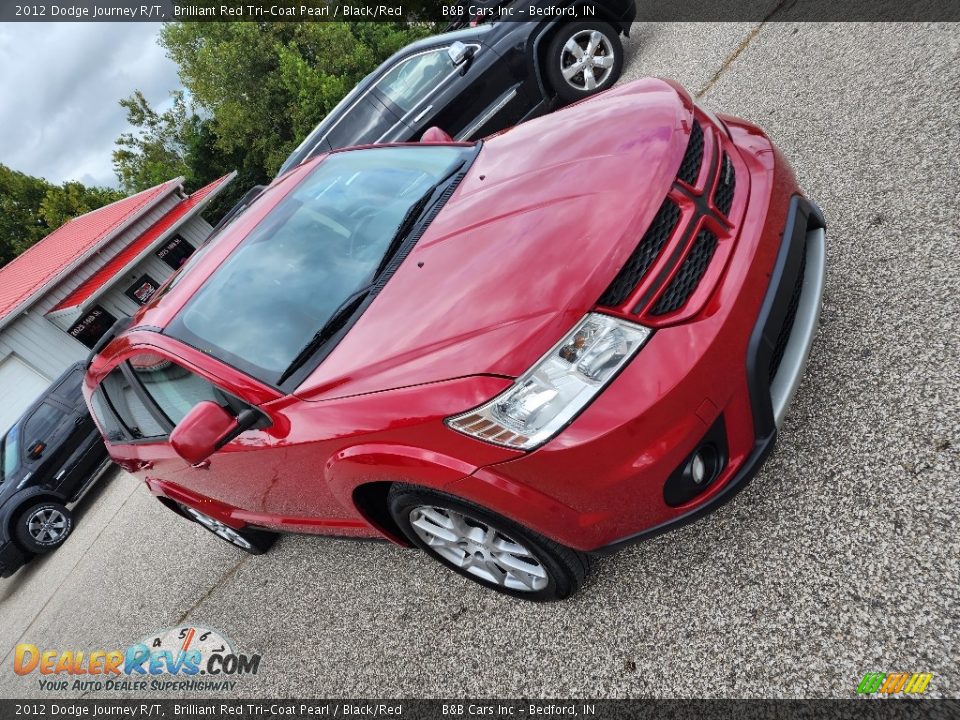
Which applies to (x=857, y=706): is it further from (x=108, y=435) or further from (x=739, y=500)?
(x=108, y=435)

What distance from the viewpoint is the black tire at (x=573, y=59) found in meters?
5.89

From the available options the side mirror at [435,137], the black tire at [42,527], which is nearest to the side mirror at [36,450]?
the black tire at [42,527]

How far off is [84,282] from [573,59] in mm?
15391

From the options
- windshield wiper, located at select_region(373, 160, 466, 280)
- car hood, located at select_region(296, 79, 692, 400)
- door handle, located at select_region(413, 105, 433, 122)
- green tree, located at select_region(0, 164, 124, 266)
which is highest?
green tree, located at select_region(0, 164, 124, 266)

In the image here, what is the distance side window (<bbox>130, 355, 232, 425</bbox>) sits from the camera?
2672mm

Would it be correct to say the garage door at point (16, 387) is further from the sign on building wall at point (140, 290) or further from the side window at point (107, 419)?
the side window at point (107, 419)

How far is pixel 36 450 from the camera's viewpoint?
7535mm

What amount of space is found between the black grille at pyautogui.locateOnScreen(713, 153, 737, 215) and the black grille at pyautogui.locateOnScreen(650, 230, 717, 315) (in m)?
0.19

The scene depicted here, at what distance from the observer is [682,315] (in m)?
1.95

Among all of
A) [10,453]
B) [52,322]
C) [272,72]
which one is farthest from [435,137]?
[272,72]

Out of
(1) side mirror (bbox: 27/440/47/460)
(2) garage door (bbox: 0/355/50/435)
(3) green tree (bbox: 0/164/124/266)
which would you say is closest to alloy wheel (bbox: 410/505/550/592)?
(1) side mirror (bbox: 27/440/47/460)

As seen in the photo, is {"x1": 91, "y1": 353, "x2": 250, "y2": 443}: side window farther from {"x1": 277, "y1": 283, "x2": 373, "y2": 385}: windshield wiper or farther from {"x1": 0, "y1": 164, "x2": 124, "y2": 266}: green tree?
{"x1": 0, "y1": 164, "x2": 124, "y2": 266}: green tree

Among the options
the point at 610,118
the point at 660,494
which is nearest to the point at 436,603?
the point at 660,494

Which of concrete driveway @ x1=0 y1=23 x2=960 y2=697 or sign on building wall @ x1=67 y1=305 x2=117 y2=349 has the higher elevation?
sign on building wall @ x1=67 y1=305 x2=117 y2=349
